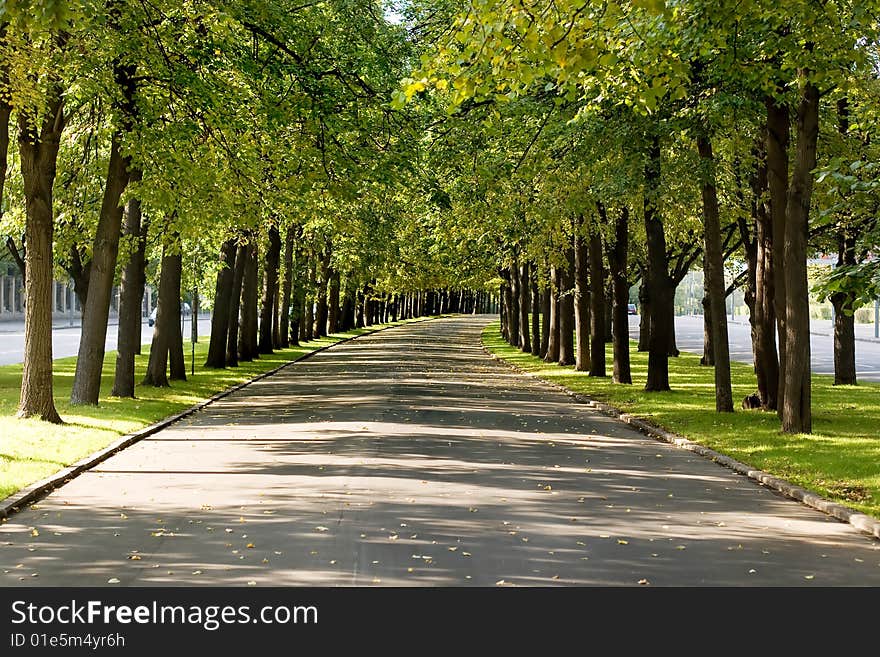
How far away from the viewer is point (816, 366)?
40094mm

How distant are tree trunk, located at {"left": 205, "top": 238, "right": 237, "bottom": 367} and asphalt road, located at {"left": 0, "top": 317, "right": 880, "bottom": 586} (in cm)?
1455

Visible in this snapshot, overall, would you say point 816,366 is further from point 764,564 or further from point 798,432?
point 764,564

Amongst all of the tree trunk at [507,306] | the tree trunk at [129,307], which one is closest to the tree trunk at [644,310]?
the tree trunk at [507,306]

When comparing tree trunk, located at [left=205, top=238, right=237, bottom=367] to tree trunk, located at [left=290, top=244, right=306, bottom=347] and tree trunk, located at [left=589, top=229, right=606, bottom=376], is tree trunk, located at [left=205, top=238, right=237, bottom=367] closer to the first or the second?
tree trunk, located at [left=589, top=229, right=606, bottom=376]

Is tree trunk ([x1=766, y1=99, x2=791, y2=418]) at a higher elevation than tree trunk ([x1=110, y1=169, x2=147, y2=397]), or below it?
higher

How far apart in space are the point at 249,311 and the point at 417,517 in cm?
3020

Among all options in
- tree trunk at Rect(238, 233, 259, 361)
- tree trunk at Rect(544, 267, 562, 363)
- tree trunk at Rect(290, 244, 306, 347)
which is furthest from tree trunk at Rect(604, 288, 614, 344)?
tree trunk at Rect(238, 233, 259, 361)

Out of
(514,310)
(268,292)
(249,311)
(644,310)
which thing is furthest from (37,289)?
(514,310)

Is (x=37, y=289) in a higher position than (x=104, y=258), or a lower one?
lower

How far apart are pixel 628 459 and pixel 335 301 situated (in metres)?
54.1

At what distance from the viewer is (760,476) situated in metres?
13.5

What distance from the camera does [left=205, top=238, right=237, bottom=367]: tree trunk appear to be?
111ft

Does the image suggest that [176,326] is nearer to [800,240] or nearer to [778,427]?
[778,427]
